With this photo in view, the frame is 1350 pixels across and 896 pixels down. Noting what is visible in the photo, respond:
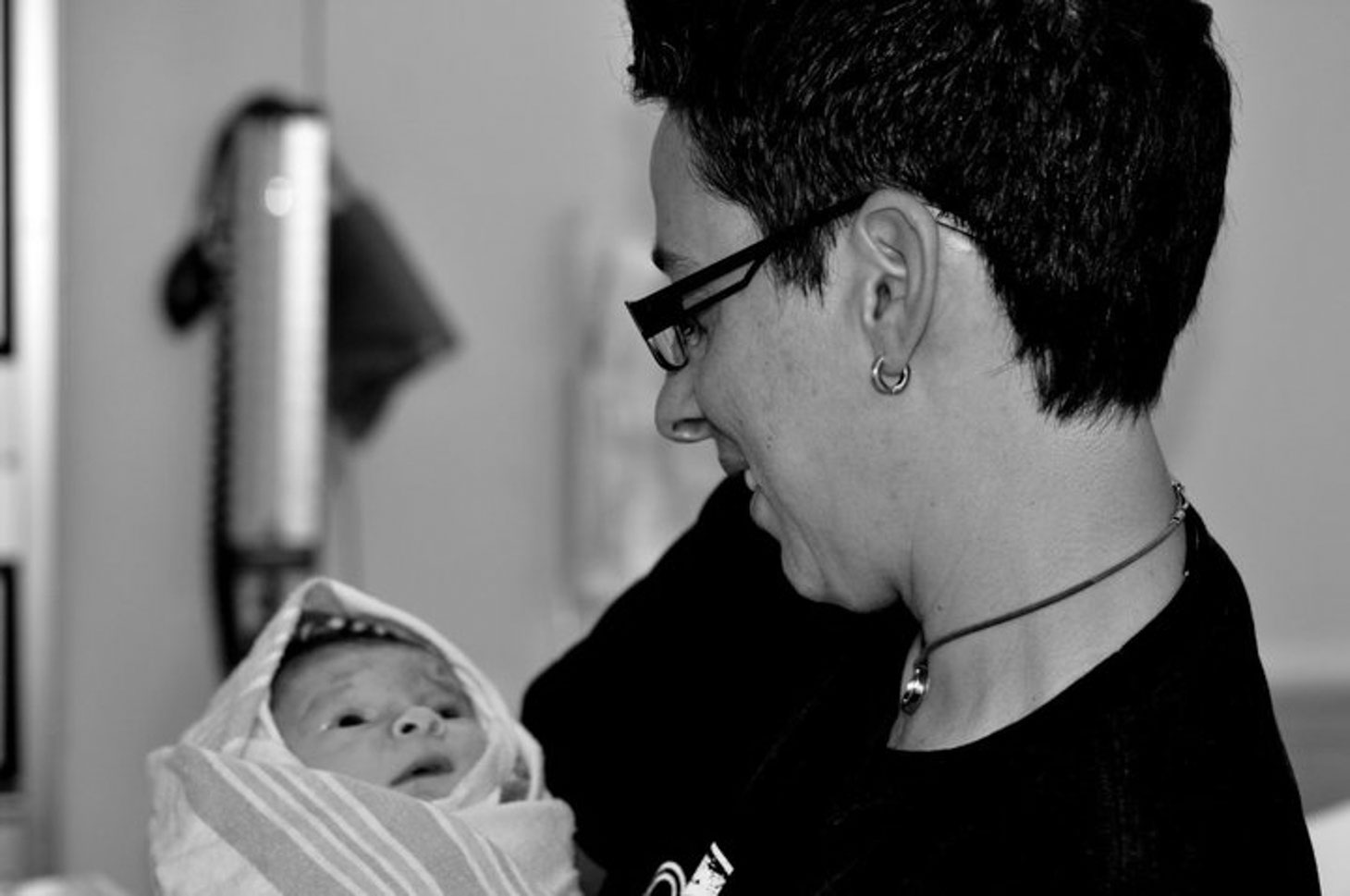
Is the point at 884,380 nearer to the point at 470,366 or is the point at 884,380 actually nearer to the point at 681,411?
the point at 681,411

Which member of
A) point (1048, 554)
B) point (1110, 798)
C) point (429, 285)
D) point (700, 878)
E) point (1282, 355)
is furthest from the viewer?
point (1282, 355)

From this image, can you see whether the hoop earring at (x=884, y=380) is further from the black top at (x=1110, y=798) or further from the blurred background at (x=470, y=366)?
the blurred background at (x=470, y=366)

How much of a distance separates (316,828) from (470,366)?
1896 mm

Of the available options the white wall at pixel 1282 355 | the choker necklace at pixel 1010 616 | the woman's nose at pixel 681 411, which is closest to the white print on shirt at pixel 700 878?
the choker necklace at pixel 1010 616

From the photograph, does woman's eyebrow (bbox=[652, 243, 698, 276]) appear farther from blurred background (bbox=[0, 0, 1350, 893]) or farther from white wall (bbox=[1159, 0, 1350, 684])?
white wall (bbox=[1159, 0, 1350, 684])

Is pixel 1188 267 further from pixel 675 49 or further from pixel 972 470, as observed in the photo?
pixel 675 49

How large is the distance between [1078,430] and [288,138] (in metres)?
2.06

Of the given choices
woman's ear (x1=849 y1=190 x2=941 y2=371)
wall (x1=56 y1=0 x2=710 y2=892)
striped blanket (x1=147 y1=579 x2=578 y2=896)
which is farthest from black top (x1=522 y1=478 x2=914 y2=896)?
wall (x1=56 y1=0 x2=710 y2=892)

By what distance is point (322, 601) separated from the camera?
153 centimetres

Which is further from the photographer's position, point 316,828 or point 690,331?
point 316,828

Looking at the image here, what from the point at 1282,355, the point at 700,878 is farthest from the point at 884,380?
the point at 1282,355

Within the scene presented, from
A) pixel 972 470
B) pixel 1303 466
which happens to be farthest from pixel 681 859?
pixel 1303 466

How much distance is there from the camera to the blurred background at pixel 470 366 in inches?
114

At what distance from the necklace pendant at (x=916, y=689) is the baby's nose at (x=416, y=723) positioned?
1.49 ft
